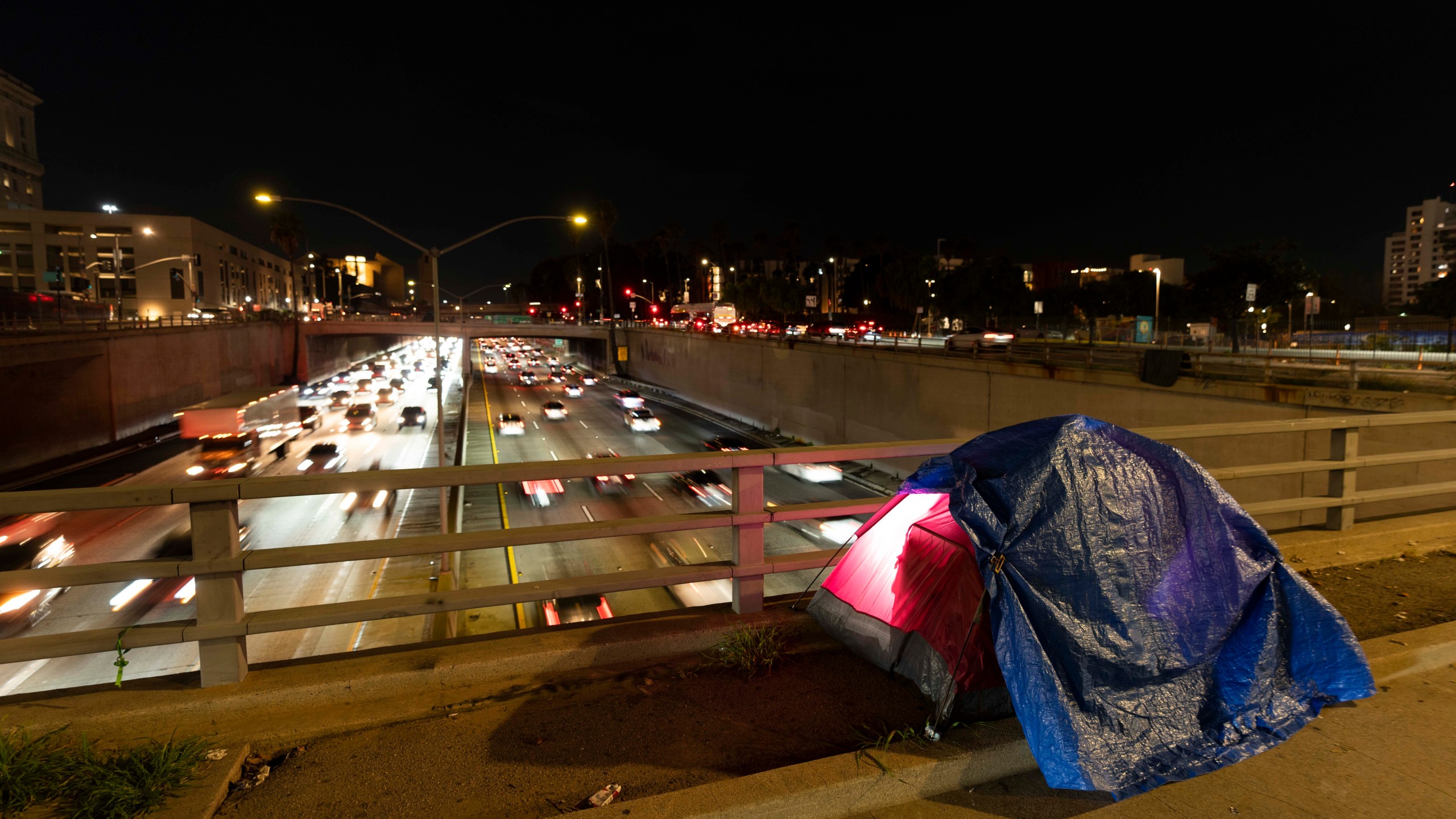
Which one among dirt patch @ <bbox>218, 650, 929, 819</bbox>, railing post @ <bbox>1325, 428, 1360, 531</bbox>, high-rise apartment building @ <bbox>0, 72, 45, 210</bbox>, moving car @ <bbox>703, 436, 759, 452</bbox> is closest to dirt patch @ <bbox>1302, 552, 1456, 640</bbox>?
railing post @ <bbox>1325, 428, 1360, 531</bbox>

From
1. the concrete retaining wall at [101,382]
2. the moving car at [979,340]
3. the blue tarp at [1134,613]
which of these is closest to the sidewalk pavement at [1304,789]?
the blue tarp at [1134,613]

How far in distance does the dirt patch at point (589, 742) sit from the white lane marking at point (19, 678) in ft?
57.0

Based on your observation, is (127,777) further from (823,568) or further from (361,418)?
(361,418)

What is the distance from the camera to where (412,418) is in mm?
55438

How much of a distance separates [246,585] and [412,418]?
35.2 meters

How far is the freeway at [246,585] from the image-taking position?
1770 centimetres

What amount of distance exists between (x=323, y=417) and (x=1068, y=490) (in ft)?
210

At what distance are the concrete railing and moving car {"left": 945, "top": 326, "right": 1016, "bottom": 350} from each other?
102ft

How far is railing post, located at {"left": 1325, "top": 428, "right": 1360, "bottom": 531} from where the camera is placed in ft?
21.1

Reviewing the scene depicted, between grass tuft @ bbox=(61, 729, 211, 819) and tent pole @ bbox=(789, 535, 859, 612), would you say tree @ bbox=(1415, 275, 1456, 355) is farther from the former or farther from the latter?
grass tuft @ bbox=(61, 729, 211, 819)

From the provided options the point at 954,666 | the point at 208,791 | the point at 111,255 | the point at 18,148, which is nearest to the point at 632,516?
the point at 954,666

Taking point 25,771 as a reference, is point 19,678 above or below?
below

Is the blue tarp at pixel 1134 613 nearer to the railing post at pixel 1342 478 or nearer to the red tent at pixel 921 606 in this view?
the red tent at pixel 921 606

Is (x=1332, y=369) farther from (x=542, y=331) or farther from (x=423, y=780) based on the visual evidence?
(x=542, y=331)
